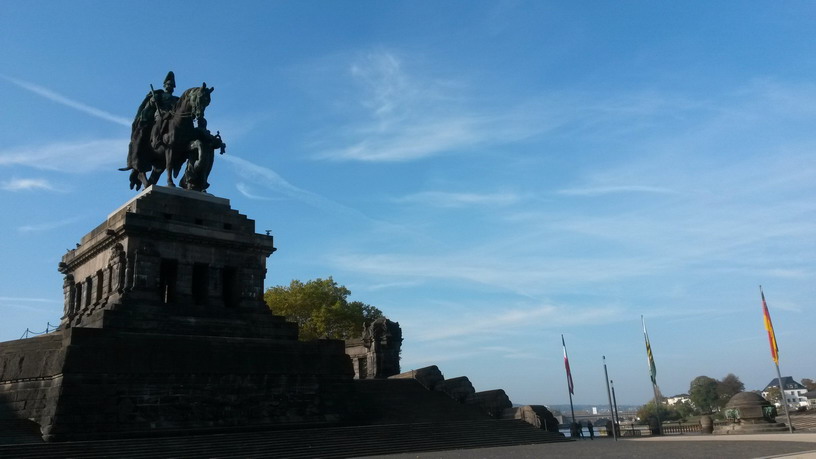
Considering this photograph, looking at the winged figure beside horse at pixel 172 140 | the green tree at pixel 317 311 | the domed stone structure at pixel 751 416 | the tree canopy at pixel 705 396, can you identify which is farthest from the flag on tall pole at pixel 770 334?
the tree canopy at pixel 705 396

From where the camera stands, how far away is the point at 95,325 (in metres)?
25.1

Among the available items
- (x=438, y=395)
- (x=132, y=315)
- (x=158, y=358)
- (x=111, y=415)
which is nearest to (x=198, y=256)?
(x=132, y=315)

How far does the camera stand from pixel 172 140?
31.8 meters

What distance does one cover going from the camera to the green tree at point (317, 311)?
192 ft

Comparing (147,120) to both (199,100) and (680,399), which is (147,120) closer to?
(199,100)

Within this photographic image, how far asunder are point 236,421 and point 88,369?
18.2ft

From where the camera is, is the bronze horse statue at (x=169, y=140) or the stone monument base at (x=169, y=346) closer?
the stone monument base at (x=169, y=346)

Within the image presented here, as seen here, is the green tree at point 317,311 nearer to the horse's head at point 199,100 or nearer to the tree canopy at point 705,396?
the horse's head at point 199,100

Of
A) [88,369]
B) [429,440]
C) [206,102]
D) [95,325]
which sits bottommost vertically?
[429,440]

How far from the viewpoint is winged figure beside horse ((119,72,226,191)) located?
31859 mm

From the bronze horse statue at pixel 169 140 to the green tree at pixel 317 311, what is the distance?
27094 millimetres

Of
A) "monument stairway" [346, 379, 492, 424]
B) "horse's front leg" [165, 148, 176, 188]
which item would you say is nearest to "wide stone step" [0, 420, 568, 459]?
"monument stairway" [346, 379, 492, 424]

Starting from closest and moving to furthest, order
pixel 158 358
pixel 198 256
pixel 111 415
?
pixel 111 415
pixel 158 358
pixel 198 256

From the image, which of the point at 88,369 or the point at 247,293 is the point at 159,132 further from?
the point at 88,369
